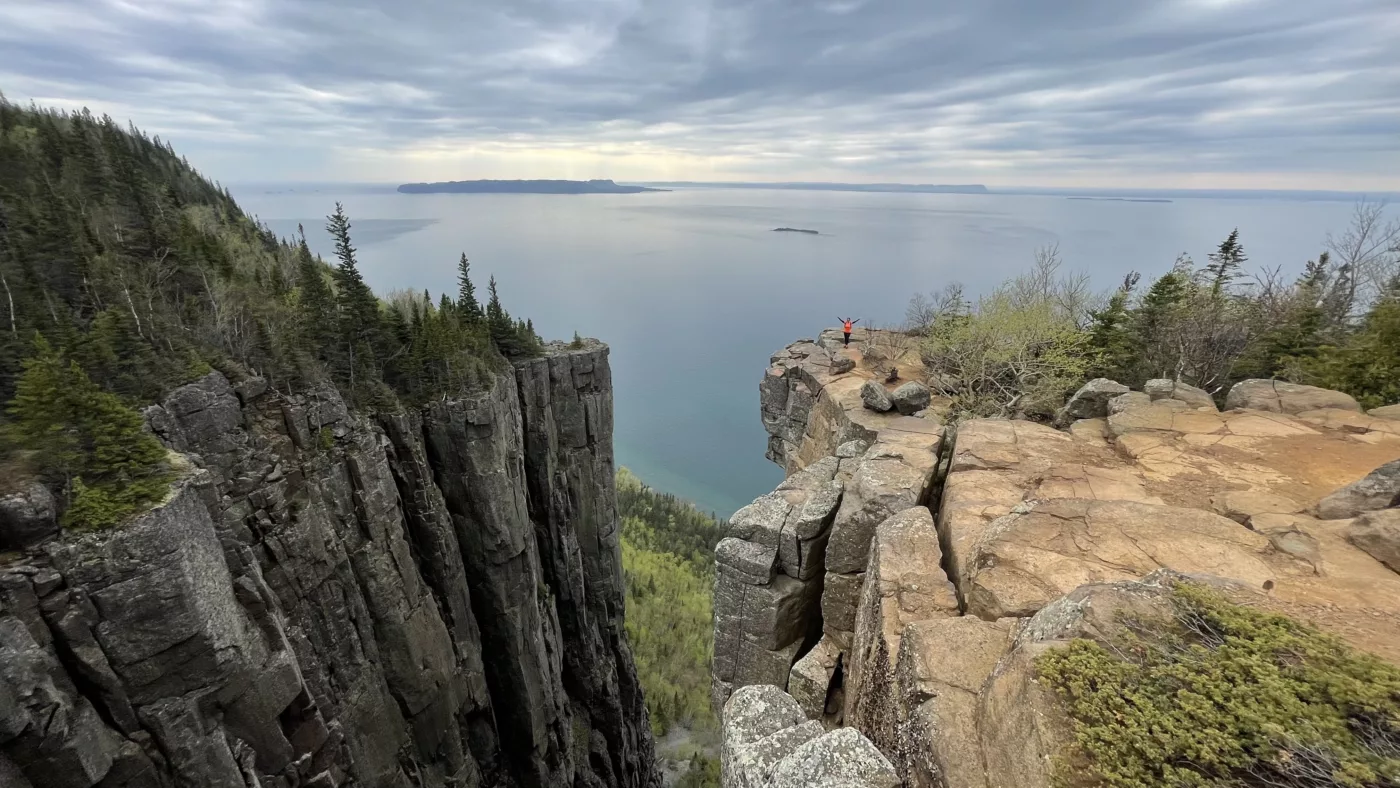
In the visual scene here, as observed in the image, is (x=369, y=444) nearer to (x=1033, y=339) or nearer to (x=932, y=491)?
(x=932, y=491)

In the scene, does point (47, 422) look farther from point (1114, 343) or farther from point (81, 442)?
point (1114, 343)

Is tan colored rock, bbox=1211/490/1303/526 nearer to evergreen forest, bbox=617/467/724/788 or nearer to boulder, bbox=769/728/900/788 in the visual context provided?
boulder, bbox=769/728/900/788

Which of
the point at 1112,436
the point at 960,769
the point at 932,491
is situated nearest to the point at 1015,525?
the point at 932,491

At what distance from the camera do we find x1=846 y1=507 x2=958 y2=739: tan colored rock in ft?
26.4

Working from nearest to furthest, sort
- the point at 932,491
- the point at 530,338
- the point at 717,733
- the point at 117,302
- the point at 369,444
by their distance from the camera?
the point at 932,491
the point at 117,302
the point at 369,444
the point at 530,338
the point at 717,733

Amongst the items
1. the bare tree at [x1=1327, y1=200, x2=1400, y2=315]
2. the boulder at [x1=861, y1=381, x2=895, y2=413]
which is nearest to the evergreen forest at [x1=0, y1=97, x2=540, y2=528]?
the boulder at [x1=861, y1=381, x2=895, y2=413]

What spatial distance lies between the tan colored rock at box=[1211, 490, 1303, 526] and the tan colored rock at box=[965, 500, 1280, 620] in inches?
41.4

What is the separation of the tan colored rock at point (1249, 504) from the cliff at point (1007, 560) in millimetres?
39

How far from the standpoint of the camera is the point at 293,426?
683 inches

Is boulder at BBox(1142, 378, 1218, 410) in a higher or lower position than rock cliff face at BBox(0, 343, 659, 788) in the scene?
higher

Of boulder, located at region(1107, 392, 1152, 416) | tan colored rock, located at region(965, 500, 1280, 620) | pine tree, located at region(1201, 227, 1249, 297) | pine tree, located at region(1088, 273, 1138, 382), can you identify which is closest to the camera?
tan colored rock, located at region(965, 500, 1280, 620)

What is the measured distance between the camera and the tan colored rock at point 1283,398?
1342 cm

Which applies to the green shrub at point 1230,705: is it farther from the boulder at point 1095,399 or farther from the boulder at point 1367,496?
the boulder at point 1095,399

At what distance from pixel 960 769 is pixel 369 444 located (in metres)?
19.9
